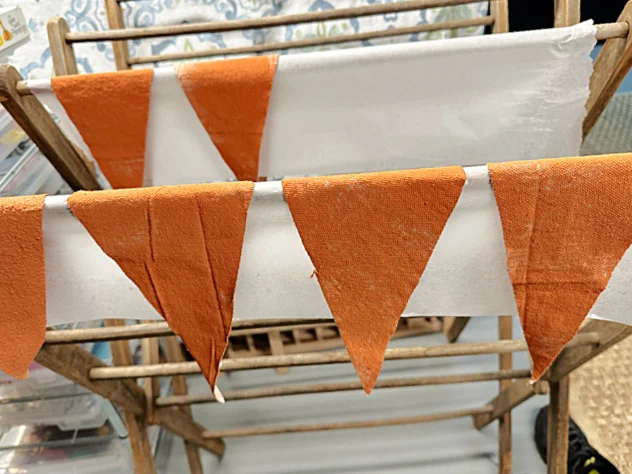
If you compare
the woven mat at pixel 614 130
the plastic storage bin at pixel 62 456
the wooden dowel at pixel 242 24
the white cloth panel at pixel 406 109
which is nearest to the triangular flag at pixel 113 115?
the white cloth panel at pixel 406 109

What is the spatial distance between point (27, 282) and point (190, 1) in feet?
2.44

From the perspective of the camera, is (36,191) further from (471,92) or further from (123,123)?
(471,92)

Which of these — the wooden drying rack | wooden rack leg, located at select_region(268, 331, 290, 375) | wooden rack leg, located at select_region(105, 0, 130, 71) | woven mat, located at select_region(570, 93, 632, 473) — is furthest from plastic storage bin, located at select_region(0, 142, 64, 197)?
woven mat, located at select_region(570, 93, 632, 473)

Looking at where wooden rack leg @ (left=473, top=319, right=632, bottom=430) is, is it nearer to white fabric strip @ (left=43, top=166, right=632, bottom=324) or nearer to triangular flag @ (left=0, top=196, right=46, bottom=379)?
Answer: white fabric strip @ (left=43, top=166, right=632, bottom=324)

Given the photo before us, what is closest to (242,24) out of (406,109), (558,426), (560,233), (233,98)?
(233,98)

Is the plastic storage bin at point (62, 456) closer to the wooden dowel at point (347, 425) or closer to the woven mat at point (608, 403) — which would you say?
the wooden dowel at point (347, 425)

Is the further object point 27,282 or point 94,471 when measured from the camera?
point 94,471

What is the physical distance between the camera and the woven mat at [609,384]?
1.00 metres

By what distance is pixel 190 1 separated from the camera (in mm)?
998

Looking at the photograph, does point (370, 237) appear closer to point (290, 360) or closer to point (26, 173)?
point (290, 360)

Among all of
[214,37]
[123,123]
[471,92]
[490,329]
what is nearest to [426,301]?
[471,92]

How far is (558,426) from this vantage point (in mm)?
785

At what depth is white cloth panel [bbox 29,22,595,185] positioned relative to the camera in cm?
58

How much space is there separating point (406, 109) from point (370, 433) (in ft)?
2.62
